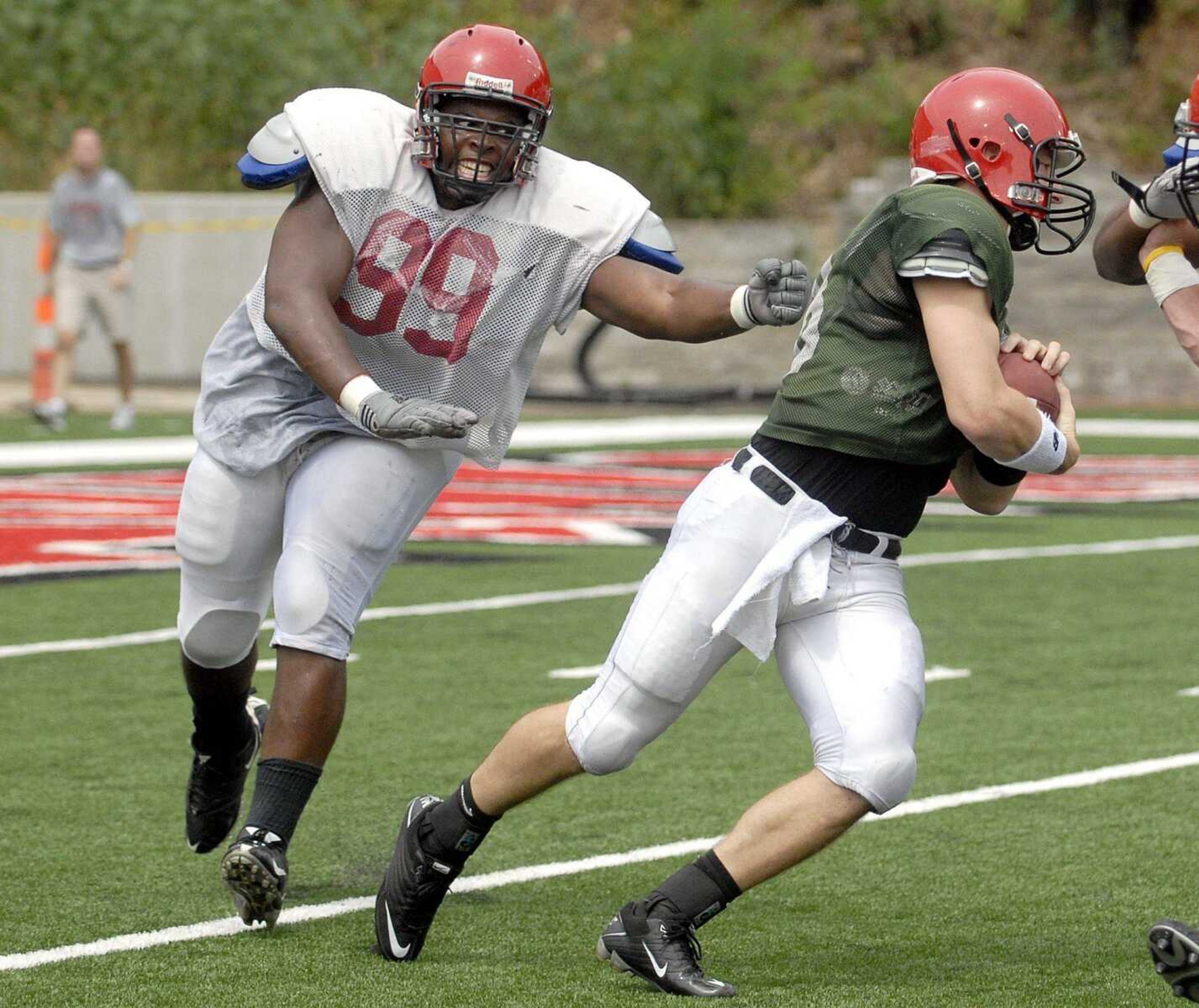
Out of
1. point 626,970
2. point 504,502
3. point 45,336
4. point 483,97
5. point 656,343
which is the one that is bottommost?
point 656,343

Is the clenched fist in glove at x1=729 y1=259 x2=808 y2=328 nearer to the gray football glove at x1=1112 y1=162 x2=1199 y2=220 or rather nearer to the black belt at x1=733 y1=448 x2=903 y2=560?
the black belt at x1=733 y1=448 x2=903 y2=560

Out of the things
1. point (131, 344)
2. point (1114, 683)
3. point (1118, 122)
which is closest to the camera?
point (1114, 683)

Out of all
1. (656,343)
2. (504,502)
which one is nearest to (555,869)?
(504,502)

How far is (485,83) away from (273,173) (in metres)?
0.46

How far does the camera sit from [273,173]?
4.27m

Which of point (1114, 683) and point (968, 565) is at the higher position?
point (1114, 683)

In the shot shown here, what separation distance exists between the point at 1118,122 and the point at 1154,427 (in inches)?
443

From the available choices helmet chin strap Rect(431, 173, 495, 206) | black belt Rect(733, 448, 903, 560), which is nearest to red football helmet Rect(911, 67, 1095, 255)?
black belt Rect(733, 448, 903, 560)

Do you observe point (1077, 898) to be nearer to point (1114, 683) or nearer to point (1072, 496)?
point (1114, 683)

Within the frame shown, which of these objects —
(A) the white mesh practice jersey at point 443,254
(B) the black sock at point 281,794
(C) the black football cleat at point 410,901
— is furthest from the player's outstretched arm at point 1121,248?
(B) the black sock at point 281,794

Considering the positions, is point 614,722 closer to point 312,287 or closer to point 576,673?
point 312,287

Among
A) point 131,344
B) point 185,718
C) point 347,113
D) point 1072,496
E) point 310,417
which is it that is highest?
point 347,113

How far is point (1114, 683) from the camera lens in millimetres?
6938

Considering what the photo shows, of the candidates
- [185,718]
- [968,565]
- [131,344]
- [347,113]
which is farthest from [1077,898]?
[131,344]
